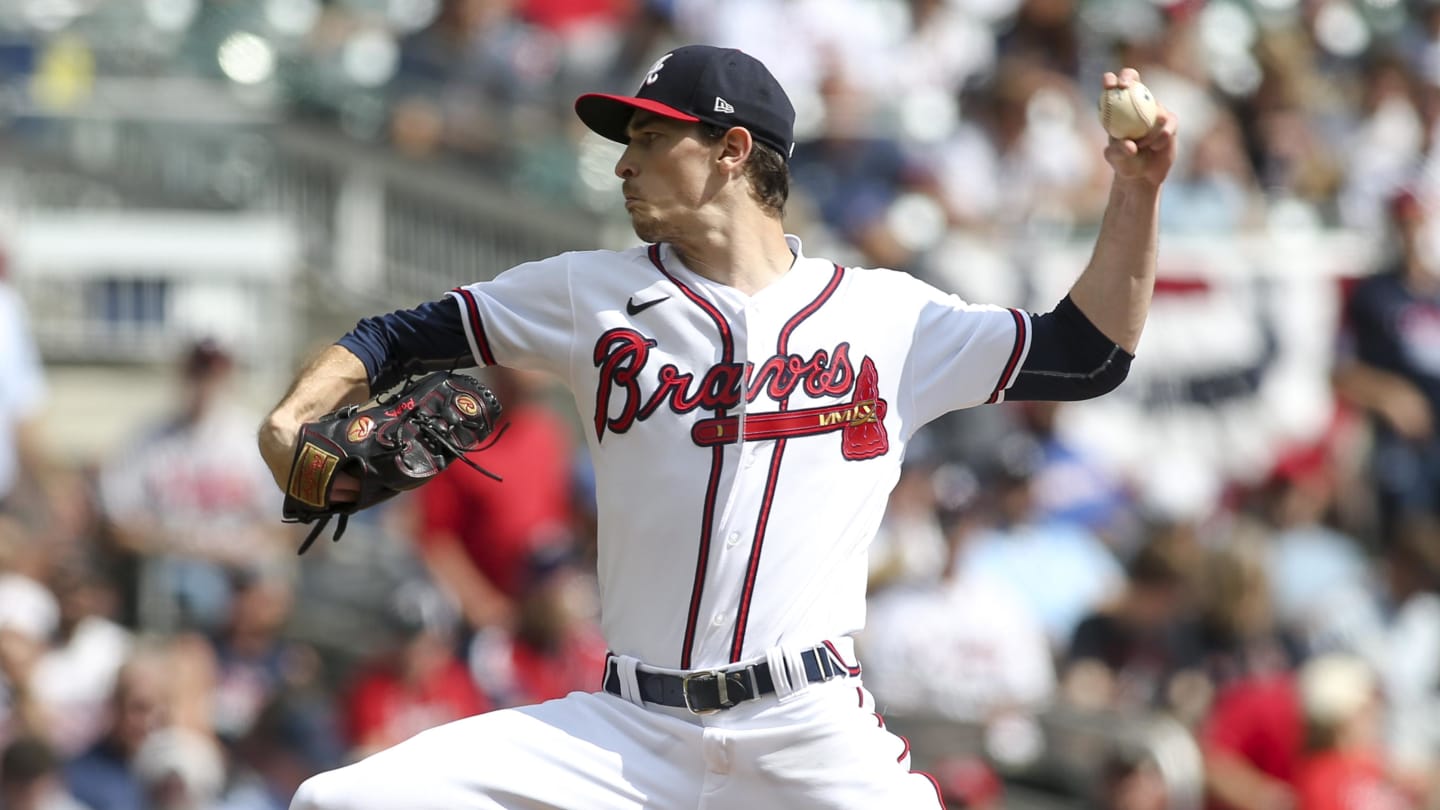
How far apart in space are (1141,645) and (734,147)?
4.67m

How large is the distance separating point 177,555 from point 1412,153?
738cm

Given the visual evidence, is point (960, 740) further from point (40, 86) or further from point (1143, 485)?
point (40, 86)

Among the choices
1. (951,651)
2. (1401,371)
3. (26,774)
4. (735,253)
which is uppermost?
(735,253)

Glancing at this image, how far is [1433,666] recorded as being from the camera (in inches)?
376

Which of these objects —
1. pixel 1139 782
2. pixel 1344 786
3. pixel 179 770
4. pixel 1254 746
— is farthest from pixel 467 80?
pixel 1344 786

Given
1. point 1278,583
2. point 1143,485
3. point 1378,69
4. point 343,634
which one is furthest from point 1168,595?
point 1378,69

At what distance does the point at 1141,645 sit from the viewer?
336 inches

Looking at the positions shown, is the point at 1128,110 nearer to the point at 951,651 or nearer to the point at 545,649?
the point at 951,651

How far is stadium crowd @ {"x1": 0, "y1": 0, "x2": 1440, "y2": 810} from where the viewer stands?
799 cm

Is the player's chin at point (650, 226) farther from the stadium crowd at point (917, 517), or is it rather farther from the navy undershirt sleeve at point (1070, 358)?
the stadium crowd at point (917, 517)

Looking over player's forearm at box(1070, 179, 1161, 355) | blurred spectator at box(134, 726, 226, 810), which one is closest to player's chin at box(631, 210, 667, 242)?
player's forearm at box(1070, 179, 1161, 355)

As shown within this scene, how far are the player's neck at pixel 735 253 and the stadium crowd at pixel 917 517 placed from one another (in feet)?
10.4

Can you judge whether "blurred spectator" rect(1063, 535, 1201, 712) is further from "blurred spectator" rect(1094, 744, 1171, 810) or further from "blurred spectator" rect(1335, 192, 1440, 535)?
"blurred spectator" rect(1335, 192, 1440, 535)

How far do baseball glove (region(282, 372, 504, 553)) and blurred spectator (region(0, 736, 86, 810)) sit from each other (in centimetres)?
364
